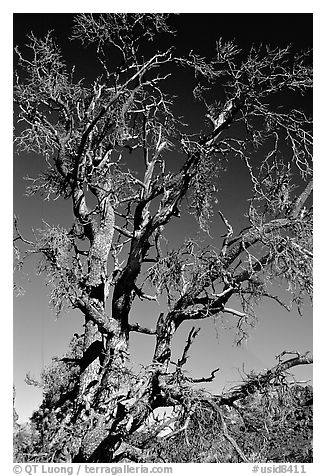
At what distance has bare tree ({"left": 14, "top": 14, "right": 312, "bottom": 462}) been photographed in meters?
6.12

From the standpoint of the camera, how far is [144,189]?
7.31 meters

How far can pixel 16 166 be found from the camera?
7207 mm

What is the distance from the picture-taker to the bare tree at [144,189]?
612 centimetres

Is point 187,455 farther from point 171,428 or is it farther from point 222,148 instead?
point 222,148
